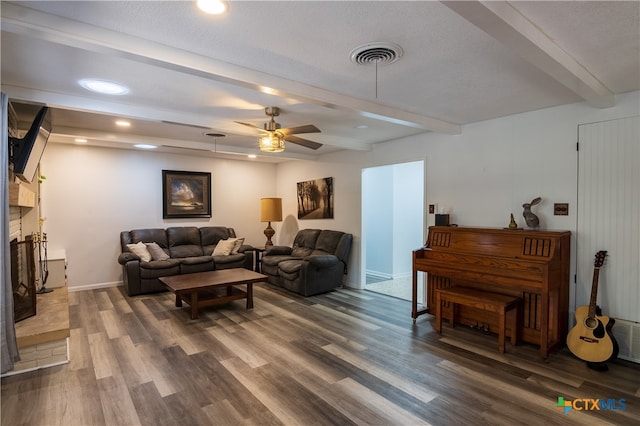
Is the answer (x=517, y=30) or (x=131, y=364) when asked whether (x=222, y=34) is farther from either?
(x=131, y=364)

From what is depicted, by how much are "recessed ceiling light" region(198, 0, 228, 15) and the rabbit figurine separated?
323cm

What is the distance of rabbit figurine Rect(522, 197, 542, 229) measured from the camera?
334 centimetres

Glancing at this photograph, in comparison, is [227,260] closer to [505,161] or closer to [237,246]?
[237,246]

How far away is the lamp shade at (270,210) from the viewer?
653 cm

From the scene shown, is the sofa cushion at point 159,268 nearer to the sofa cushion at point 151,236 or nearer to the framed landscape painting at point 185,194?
the sofa cushion at point 151,236

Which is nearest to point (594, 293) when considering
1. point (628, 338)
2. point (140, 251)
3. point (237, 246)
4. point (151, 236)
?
point (628, 338)

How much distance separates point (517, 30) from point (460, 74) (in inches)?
32.8

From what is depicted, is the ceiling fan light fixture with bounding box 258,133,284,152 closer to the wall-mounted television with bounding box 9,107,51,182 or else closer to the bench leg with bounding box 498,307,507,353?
→ the wall-mounted television with bounding box 9,107,51,182

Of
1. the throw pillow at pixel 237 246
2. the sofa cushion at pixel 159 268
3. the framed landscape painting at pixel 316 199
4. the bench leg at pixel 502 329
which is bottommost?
the bench leg at pixel 502 329

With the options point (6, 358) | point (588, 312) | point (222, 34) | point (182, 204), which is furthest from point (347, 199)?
point (6, 358)

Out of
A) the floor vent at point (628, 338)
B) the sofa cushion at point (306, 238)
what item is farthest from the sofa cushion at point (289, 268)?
the floor vent at point (628, 338)

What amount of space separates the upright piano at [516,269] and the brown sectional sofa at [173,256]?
3.31 meters

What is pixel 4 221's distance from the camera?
2.43m

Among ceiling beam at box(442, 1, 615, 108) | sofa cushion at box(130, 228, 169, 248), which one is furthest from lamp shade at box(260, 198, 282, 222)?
ceiling beam at box(442, 1, 615, 108)
